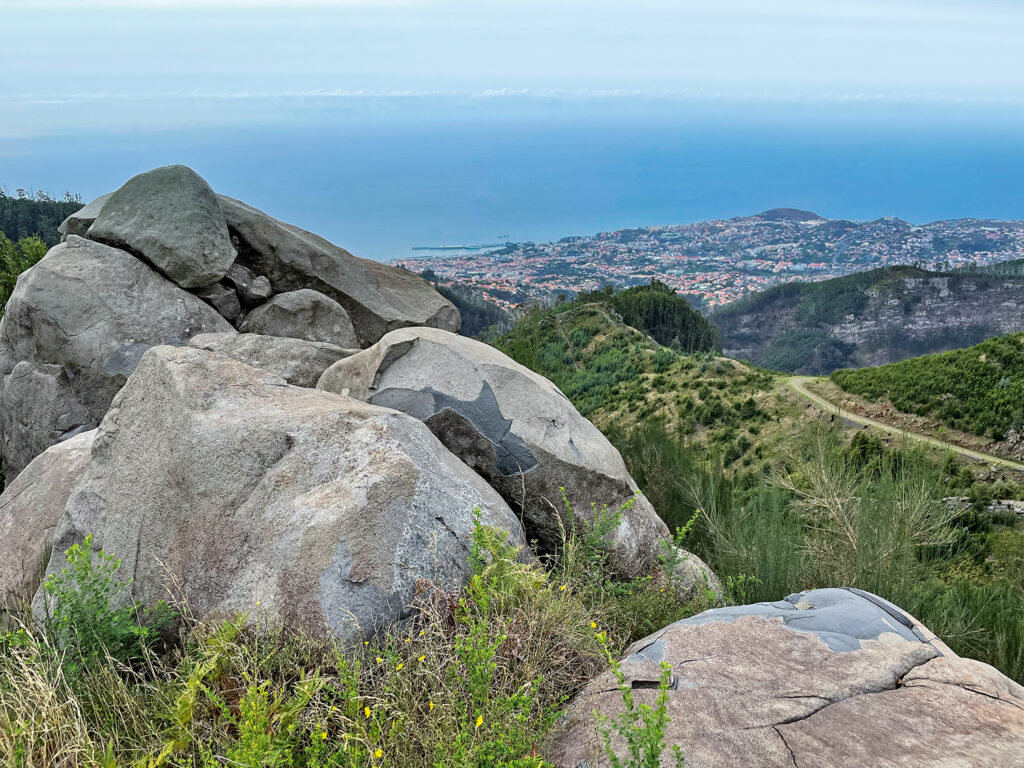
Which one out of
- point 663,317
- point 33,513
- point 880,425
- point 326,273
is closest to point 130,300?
point 326,273

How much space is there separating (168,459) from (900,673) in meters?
4.22

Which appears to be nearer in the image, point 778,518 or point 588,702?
point 588,702

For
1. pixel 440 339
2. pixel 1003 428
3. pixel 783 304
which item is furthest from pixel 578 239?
pixel 440 339

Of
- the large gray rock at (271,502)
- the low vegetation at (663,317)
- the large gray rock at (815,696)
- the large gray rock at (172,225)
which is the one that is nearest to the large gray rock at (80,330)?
the large gray rock at (172,225)

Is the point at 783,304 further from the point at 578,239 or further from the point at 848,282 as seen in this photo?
the point at 578,239

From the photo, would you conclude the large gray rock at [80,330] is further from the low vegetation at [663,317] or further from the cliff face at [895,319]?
the cliff face at [895,319]

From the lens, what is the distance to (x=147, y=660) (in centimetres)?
354

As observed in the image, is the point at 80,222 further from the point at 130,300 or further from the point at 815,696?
the point at 815,696

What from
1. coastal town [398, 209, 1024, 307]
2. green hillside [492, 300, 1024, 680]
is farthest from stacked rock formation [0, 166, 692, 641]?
coastal town [398, 209, 1024, 307]

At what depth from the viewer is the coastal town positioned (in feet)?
→ 317

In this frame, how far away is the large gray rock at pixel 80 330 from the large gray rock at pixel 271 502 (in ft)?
16.3

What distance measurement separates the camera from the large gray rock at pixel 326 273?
11.0 meters

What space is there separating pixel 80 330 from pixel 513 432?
6.77m

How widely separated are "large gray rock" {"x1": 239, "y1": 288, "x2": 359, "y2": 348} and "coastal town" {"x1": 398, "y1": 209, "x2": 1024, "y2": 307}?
69416 mm
